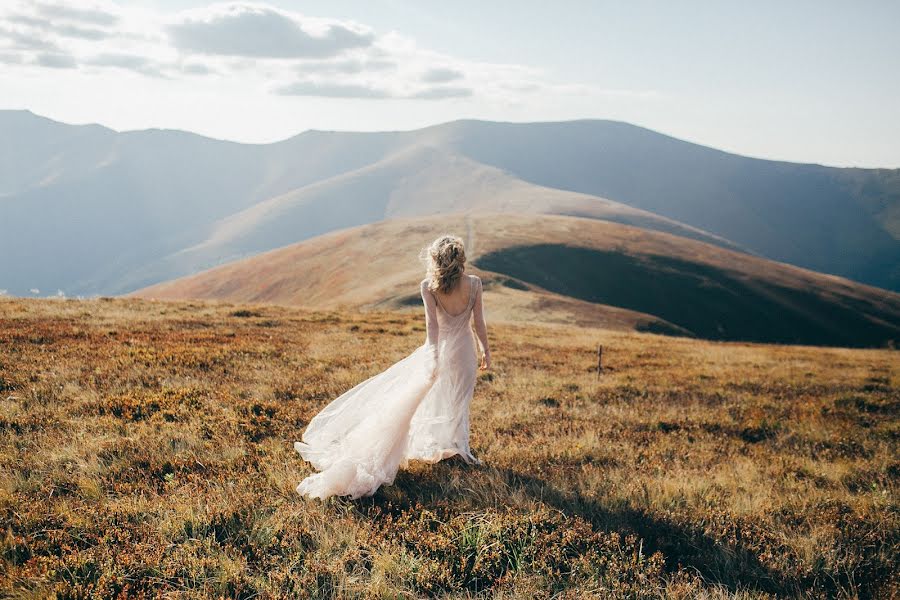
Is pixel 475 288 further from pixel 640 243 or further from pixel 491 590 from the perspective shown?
pixel 640 243

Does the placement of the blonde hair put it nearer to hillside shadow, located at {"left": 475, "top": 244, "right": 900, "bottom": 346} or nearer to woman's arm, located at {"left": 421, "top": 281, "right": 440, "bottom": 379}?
woman's arm, located at {"left": 421, "top": 281, "right": 440, "bottom": 379}

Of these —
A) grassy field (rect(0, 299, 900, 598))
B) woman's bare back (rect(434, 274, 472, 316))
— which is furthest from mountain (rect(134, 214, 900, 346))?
woman's bare back (rect(434, 274, 472, 316))

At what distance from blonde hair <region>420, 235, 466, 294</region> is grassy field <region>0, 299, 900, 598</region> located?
2.45m

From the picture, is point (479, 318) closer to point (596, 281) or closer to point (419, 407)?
point (419, 407)

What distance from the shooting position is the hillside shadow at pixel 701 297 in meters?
77.9

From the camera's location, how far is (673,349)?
23.5 metres

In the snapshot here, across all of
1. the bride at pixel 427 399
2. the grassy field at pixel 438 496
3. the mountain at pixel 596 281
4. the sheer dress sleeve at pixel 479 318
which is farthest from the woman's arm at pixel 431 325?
the mountain at pixel 596 281

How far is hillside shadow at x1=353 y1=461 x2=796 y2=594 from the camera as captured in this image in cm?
498

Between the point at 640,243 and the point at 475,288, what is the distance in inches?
4286

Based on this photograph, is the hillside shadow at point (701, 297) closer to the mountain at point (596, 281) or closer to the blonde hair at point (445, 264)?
the mountain at point (596, 281)

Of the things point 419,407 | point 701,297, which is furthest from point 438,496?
point 701,297

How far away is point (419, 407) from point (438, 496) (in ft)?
5.35

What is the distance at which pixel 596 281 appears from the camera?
8412cm

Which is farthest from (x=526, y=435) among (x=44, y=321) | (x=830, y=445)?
(x=44, y=321)
